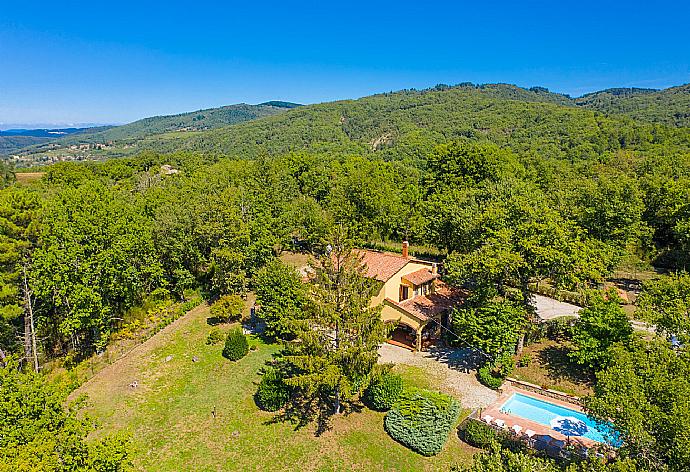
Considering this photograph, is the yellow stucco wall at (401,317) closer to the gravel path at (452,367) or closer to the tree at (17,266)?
the gravel path at (452,367)

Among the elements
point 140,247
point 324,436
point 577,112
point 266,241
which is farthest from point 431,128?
point 324,436

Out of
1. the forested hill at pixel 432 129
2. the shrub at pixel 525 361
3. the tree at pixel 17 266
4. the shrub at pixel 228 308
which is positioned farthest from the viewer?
the forested hill at pixel 432 129

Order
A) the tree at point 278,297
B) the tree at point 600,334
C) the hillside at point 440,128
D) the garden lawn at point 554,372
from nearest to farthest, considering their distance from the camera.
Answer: the tree at point 600,334 → the garden lawn at point 554,372 → the tree at point 278,297 → the hillside at point 440,128

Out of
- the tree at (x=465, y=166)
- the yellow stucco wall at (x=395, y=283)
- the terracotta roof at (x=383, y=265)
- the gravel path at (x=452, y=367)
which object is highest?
the tree at (x=465, y=166)

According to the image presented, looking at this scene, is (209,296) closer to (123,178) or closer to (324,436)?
(324,436)

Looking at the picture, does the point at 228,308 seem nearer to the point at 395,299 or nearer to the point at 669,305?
the point at 395,299

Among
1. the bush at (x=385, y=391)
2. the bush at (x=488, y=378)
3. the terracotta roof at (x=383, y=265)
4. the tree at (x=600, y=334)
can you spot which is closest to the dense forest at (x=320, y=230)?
the tree at (x=600, y=334)

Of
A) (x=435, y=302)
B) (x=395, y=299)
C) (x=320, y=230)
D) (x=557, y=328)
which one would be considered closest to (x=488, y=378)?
(x=435, y=302)
